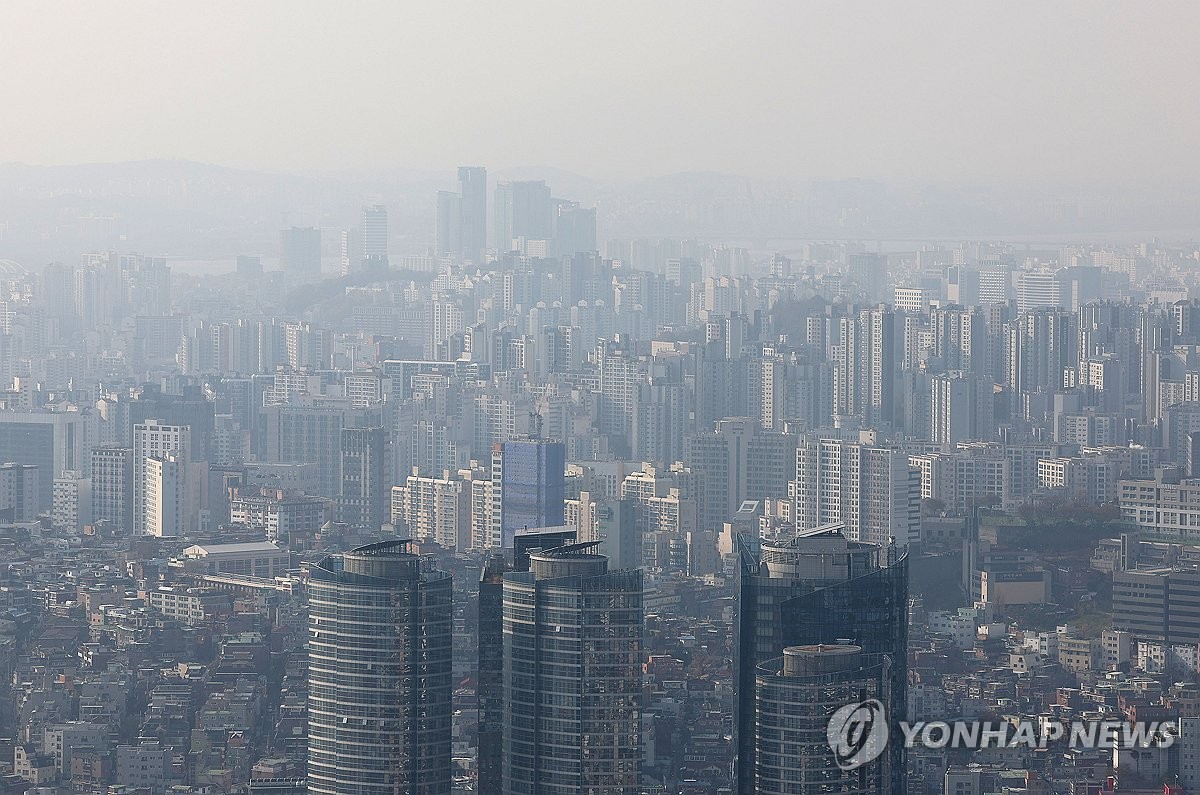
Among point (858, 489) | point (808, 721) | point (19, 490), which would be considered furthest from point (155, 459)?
point (808, 721)

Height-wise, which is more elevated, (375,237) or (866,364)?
(375,237)

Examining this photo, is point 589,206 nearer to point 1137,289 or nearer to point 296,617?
point 1137,289

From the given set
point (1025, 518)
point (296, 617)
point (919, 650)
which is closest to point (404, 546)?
point (919, 650)

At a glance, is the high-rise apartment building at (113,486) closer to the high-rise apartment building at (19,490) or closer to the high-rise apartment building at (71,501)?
the high-rise apartment building at (71,501)

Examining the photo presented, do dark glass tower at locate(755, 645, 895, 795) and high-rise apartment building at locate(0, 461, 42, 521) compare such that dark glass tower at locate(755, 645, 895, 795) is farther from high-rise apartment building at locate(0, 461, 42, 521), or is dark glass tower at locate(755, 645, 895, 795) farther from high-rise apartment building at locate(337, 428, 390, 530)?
high-rise apartment building at locate(0, 461, 42, 521)

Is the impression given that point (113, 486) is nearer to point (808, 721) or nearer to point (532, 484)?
point (532, 484)

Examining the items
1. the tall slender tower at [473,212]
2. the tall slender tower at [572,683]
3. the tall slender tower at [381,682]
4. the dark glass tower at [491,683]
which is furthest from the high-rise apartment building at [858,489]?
the tall slender tower at [381,682]
